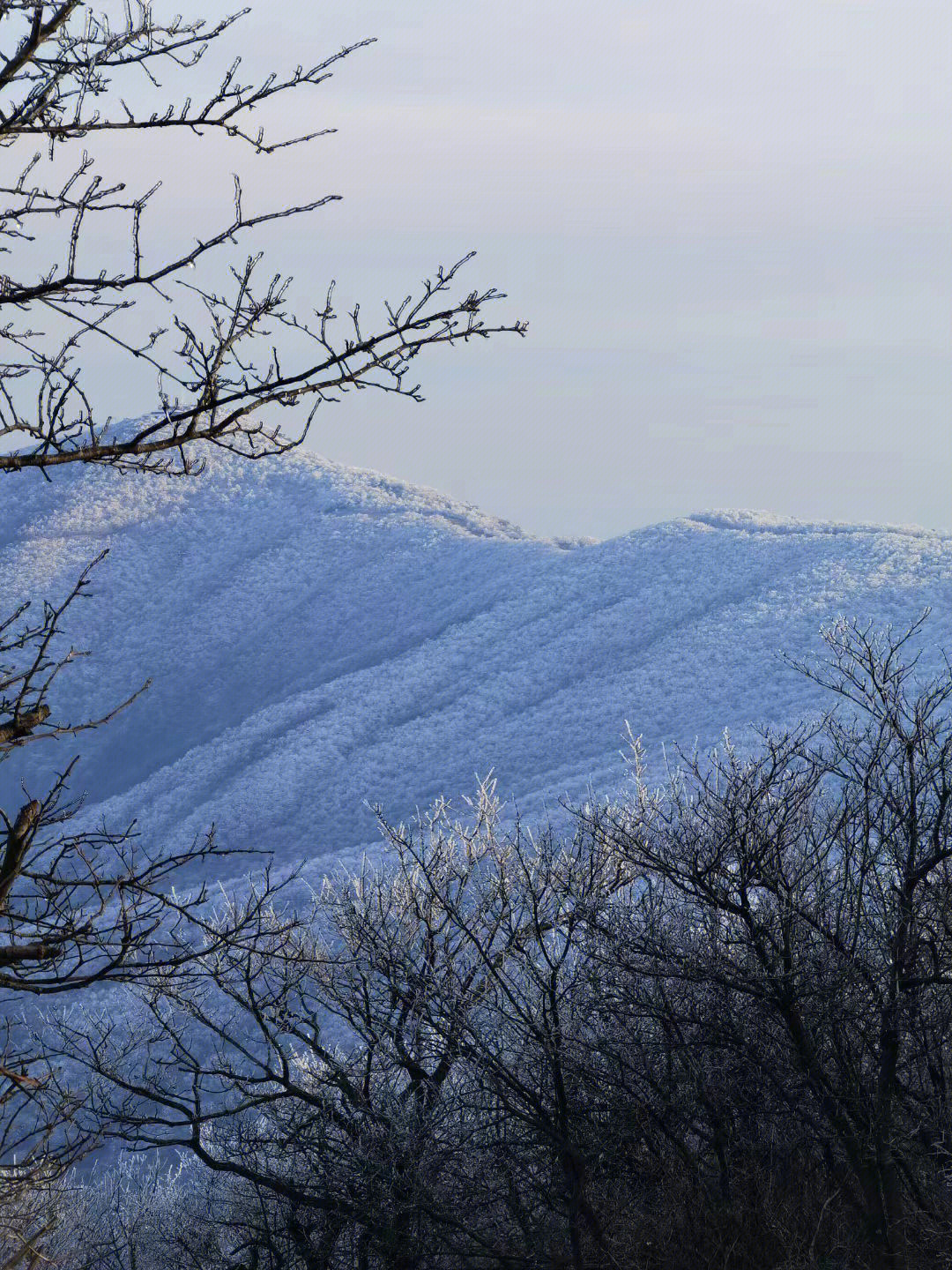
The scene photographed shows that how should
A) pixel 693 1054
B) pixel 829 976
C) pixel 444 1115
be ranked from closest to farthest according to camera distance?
pixel 829 976 < pixel 693 1054 < pixel 444 1115

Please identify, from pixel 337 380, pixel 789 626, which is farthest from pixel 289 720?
pixel 337 380

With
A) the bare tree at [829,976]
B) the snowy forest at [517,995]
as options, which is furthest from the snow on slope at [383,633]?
the bare tree at [829,976]

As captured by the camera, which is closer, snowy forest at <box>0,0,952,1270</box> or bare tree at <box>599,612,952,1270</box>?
snowy forest at <box>0,0,952,1270</box>

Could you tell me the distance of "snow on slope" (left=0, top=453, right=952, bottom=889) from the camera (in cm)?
7838

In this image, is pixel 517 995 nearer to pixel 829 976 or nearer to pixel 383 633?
pixel 829 976

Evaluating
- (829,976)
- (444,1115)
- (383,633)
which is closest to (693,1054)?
(829,976)

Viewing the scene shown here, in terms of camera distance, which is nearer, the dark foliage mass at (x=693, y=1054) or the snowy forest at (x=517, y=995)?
the snowy forest at (x=517, y=995)

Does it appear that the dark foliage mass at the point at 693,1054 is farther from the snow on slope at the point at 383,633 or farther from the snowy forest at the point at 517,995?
the snow on slope at the point at 383,633

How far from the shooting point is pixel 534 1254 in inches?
502

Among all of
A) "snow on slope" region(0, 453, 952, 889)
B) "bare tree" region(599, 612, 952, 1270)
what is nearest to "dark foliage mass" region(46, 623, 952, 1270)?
"bare tree" region(599, 612, 952, 1270)

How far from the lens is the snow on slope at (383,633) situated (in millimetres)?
78375

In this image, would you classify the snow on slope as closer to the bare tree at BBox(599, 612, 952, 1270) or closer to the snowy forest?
the snowy forest

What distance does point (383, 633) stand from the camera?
106 m

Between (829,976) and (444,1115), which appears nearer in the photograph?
(829,976)
